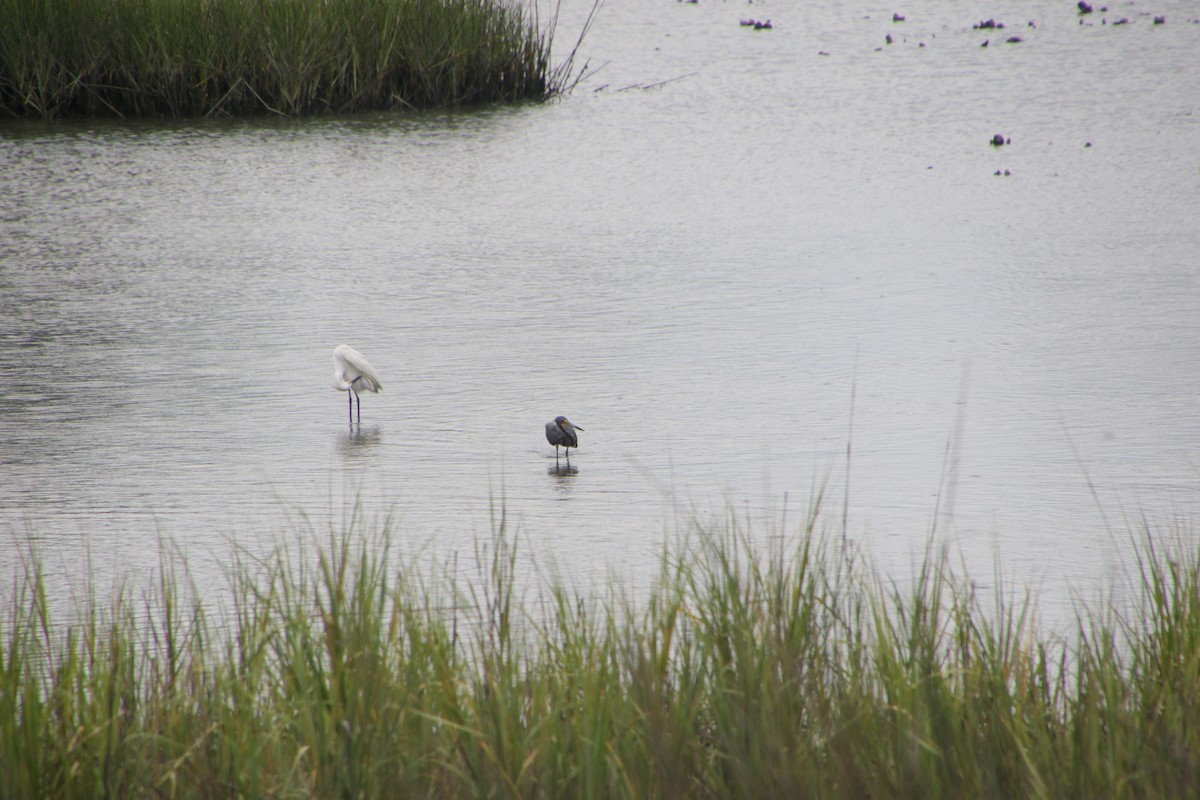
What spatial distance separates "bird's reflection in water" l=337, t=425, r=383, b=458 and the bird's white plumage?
5.8 inches

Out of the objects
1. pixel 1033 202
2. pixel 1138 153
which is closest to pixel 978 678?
pixel 1033 202

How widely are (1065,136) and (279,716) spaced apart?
10.1 metres

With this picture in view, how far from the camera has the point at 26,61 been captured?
12047 millimetres

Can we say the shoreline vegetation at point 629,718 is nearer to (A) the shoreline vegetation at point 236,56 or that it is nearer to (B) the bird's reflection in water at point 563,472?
(B) the bird's reflection in water at point 563,472

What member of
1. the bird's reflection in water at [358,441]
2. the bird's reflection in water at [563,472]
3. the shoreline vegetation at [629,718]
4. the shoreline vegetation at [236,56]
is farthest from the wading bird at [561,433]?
the shoreline vegetation at [236,56]

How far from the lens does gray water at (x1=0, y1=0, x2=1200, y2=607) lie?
13.1 ft

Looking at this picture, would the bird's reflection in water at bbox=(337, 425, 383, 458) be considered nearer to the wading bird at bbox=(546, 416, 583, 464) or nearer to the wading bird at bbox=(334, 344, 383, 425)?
the wading bird at bbox=(334, 344, 383, 425)

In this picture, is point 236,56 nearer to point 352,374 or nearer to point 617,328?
point 617,328

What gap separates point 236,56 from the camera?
12180 mm

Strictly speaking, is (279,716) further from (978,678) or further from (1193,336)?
(1193,336)

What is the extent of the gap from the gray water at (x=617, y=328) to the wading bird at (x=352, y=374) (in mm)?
166

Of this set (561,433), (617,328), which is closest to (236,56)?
(617,328)

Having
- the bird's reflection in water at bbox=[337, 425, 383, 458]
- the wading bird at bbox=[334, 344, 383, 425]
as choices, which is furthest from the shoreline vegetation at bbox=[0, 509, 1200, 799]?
the wading bird at bbox=[334, 344, 383, 425]

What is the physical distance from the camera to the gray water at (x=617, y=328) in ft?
13.1
